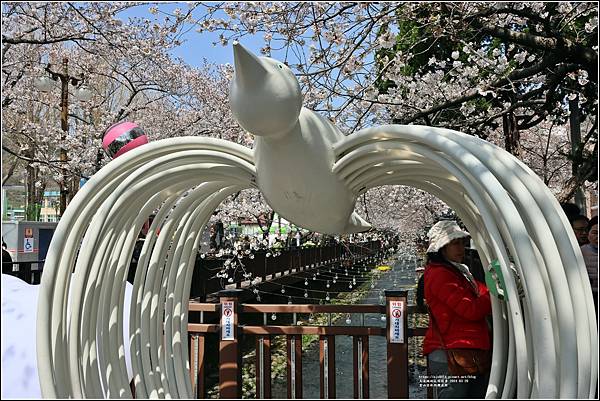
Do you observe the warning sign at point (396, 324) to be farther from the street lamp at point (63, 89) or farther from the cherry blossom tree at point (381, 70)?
the street lamp at point (63, 89)

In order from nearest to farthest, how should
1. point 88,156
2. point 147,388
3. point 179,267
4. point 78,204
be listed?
point 78,204, point 147,388, point 179,267, point 88,156

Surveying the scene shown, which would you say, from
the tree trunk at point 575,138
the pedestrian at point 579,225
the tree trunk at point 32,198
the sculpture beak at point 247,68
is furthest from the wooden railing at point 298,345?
the tree trunk at point 32,198

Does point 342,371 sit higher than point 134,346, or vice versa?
point 134,346

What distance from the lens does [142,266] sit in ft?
11.4

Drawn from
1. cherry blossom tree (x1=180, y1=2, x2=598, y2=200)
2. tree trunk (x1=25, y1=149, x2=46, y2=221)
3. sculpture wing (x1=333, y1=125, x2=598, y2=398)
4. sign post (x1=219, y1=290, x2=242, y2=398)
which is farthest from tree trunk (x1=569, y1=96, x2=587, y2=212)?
tree trunk (x1=25, y1=149, x2=46, y2=221)

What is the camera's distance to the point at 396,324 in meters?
3.54

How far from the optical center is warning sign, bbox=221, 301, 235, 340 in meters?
3.76

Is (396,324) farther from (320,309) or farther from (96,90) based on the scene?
(96,90)

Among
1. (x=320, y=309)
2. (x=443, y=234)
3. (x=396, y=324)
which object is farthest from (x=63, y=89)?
(x=443, y=234)

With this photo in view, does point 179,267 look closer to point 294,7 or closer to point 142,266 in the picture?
point 142,266

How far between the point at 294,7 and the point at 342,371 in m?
5.06

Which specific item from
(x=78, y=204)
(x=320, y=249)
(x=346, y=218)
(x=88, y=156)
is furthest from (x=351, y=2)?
(x=320, y=249)

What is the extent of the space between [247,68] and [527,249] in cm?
126

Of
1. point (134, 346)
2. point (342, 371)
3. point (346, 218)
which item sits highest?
point (346, 218)
